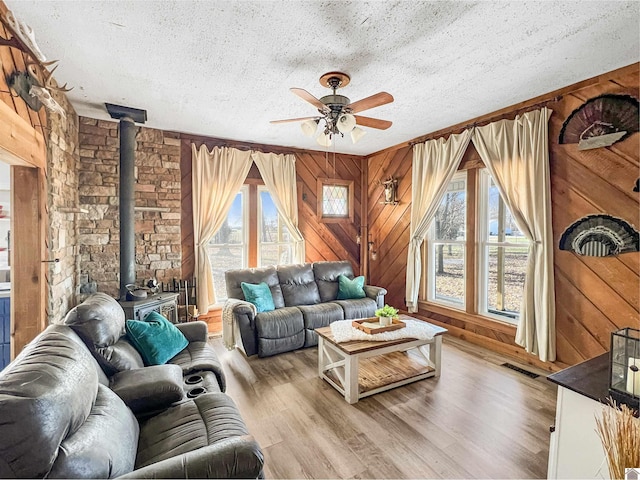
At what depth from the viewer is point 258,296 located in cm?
388

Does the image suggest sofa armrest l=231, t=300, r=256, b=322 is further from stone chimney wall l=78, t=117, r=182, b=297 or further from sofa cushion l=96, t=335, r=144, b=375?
sofa cushion l=96, t=335, r=144, b=375

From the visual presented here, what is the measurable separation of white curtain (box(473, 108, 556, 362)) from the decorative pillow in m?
1.94

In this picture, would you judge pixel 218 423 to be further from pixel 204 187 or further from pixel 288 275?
pixel 204 187

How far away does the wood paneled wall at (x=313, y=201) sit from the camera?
4.47m

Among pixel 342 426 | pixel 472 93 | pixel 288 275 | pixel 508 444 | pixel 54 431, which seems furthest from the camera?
pixel 288 275

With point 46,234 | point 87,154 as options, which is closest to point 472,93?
point 46,234

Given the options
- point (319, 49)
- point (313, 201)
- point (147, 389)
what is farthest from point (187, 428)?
point (313, 201)

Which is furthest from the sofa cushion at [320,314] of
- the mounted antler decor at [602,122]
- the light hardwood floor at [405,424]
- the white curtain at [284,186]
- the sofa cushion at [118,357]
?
the mounted antler decor at [602,122]

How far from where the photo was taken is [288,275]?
4.45 m

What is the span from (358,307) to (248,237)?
199cm

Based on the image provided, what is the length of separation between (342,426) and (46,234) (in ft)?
9.31

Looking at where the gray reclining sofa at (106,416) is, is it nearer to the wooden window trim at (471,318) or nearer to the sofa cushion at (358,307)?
the sofa cushion at (358,307)

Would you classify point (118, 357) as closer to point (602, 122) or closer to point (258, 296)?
point (258, 296)

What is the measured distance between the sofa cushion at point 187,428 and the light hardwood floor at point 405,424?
57 centimetres
